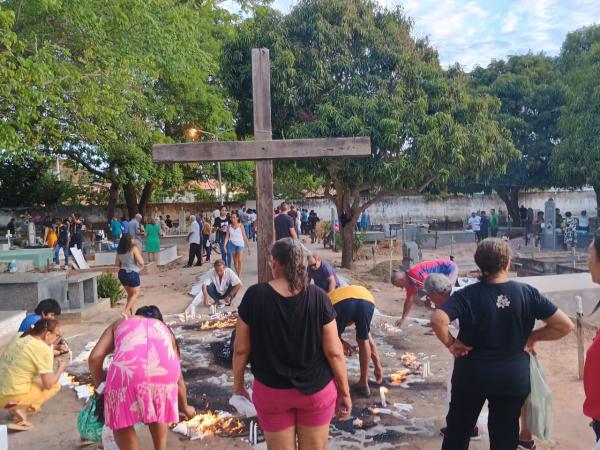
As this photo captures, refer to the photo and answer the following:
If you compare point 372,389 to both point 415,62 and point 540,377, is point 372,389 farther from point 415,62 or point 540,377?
point 415,62

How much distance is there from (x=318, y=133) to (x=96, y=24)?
209 inches

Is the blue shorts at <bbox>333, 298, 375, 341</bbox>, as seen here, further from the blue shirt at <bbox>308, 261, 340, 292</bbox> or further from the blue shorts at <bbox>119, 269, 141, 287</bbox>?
the blue shorts at <bbox>119, 269, 141, 287</bbox>

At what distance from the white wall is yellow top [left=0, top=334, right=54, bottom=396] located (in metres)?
28.1

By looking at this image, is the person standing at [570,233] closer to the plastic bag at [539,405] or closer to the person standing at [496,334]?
the plastic bag at [539,405]

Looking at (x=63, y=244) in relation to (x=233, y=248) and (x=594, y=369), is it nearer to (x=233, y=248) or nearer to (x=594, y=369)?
(x=233, y=248)

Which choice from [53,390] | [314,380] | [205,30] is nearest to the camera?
[314,380]

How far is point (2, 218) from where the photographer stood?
A: 2778 centimetres

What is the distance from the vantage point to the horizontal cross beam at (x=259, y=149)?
571 cm

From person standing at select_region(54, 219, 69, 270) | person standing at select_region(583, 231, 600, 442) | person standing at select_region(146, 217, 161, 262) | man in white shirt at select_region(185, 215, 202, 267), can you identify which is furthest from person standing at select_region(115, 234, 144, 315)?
person standing at select_region(54, 219, 69, 270)

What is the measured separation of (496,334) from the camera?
9.91 ft

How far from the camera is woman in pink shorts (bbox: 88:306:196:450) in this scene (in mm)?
3227

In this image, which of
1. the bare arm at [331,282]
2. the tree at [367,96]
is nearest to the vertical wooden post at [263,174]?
the bare arm at [331,282]

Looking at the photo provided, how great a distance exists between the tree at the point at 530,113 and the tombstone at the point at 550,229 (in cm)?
410

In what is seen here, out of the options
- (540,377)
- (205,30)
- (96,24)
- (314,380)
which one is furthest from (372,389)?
(205,30)
